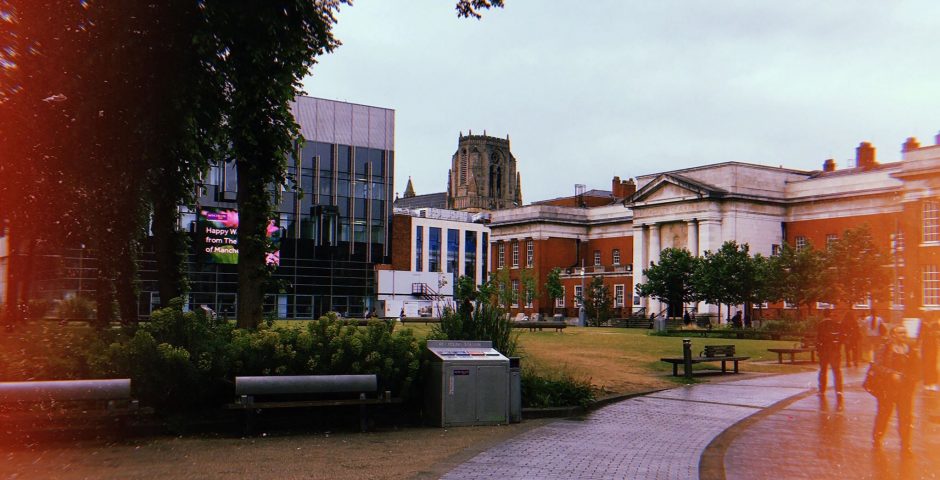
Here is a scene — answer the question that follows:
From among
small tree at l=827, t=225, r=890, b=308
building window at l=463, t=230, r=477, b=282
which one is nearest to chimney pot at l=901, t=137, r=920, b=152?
small tree at l=827, t=225, r=890, b=308

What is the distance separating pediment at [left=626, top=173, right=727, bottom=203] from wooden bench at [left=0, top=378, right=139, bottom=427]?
231 feet

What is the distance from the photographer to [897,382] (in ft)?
39.3

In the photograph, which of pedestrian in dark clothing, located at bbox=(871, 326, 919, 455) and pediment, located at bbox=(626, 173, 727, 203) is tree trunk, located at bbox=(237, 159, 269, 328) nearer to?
pedestrian in dark clothing, located at bbox=(871, 326, 919, 455)

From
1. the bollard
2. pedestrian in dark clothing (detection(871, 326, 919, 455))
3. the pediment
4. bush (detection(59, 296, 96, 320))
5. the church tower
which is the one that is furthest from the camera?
the church tower

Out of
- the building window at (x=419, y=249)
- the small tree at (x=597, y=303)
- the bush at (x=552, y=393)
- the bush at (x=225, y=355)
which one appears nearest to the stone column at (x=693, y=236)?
the small tree at (x=597, y=303)

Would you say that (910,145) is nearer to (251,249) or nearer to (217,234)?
(217,234)

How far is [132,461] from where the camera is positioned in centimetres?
968

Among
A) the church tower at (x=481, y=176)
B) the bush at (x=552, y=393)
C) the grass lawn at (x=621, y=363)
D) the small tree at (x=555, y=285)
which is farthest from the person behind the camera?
the church tower at (x=481, y=176)

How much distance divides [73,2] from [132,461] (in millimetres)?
8689

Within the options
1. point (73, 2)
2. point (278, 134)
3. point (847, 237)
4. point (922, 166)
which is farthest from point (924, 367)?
point (922, 166)

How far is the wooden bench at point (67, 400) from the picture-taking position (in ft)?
34.0

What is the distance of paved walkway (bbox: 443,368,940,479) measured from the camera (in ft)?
32.0

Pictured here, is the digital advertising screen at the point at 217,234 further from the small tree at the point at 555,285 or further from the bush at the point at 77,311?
the small tree at the point at 555,285

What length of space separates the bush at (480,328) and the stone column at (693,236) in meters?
65.5
